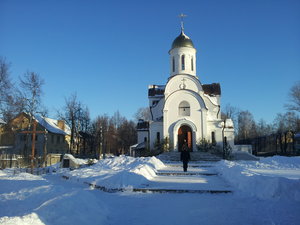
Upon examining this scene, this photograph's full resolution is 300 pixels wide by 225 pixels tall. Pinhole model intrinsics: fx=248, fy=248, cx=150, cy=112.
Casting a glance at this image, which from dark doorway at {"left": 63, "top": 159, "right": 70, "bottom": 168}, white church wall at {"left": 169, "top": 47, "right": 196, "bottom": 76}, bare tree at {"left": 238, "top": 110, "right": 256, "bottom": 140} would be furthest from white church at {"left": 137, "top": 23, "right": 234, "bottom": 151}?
bare tree at {"left": 238, "top": 110, "right": 256, "bottom": 140}

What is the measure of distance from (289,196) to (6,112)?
26.2 meters

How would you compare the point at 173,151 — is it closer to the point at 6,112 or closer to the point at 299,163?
the point at 299,163

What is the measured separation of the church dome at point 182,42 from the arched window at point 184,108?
8741 mm

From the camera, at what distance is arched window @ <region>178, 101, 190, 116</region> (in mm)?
27234

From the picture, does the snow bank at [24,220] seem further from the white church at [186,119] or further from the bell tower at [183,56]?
the bell tower at [183,56]

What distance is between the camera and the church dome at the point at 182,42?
3181cm

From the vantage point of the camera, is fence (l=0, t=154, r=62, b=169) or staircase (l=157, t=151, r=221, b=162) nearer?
staircase (l=157, t=151, r=221, b=162)

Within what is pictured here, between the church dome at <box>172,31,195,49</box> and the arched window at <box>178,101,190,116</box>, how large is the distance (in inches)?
344

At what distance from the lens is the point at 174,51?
3222cm

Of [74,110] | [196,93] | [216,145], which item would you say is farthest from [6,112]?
[216,145]

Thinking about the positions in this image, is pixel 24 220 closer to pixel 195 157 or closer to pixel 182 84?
pixel 195 157

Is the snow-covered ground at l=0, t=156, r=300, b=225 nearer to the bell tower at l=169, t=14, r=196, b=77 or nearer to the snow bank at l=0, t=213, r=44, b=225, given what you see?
the snow bank at l=0, t=213, r=44, b=225

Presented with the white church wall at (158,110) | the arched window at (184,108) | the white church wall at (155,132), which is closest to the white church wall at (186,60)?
the white church wall at (158,110)

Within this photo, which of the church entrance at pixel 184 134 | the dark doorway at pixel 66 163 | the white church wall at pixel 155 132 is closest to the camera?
the dark doorway at pixel 66 163
